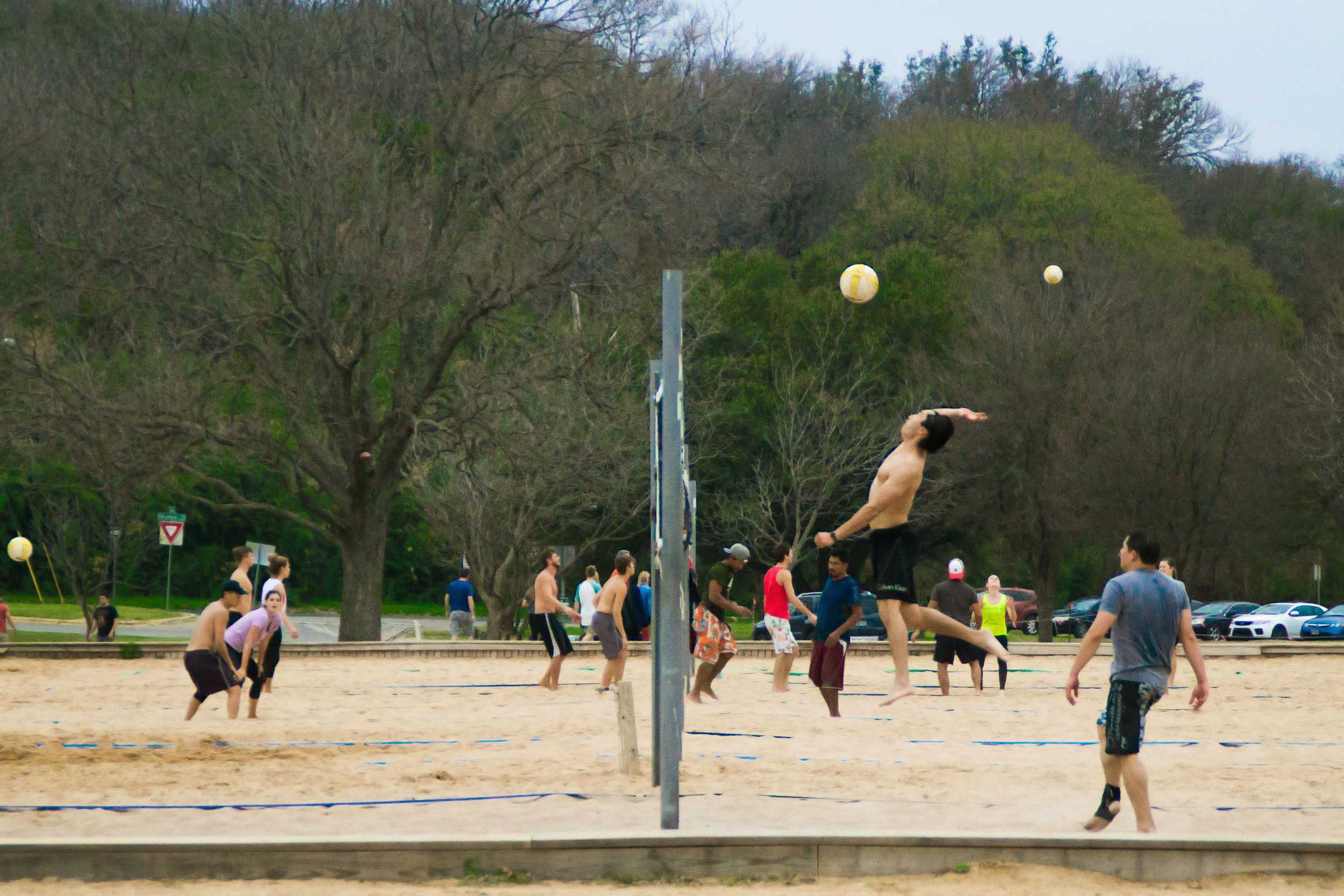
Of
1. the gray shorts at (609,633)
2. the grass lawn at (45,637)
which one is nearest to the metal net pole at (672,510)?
A: the gray shorts at (609,633)

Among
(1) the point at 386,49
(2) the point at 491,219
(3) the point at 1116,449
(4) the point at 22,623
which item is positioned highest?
(1) the point at 386,49

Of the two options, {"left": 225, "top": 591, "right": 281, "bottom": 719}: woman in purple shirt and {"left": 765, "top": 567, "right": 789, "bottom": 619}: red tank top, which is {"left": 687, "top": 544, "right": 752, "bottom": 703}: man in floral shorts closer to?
{"left": 765, "top": 567, "right": 789, "bottom": 619}: red tank top

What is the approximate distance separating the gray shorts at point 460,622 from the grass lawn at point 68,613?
1633 cm

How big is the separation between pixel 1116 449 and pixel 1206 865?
38.0 metres

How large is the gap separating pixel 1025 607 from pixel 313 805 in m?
42.2

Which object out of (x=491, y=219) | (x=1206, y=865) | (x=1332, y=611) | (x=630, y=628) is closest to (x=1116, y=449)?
(x=1332, y=611)

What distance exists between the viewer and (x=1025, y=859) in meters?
7.33

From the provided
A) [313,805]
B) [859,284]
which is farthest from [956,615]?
[313,805]

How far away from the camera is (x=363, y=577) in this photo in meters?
29.7

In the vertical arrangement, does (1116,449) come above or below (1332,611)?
above

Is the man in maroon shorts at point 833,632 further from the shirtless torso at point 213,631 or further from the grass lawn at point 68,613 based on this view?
the grass lawn at point 68,613

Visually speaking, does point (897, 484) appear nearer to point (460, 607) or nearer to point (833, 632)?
point (833, 632)

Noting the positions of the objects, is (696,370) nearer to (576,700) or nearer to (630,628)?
(630,628)

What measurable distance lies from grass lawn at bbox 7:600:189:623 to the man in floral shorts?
31721 millimetres
